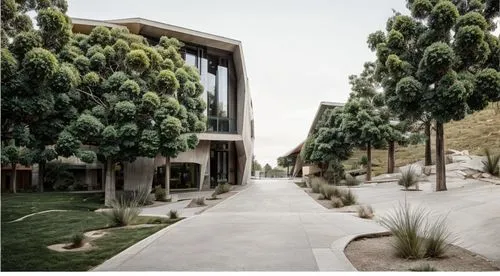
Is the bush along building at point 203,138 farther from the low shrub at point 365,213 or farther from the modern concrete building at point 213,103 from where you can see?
the low shrub at point 365,213

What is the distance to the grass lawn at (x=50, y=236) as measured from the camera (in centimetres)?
464

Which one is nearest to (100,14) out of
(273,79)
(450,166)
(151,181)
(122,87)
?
(273,79)

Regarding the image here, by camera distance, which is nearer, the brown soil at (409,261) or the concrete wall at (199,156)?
the brown soil at (409,261)

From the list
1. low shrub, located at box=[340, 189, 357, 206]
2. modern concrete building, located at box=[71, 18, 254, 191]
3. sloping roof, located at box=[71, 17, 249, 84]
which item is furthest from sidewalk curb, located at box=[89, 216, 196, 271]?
modern concrete building, located at box=[71, 18, 254, 191]

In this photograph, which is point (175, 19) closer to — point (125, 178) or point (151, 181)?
point (125, 178)

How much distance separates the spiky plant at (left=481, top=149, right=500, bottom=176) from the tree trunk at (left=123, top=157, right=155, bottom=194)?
10.7 metres

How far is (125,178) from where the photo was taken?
1323 centimetres

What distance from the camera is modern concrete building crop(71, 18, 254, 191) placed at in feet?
58.3

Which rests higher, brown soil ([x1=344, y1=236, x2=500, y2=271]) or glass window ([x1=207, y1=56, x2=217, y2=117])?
glass window ([x1=207, y1=56, x2=217, y2=117])

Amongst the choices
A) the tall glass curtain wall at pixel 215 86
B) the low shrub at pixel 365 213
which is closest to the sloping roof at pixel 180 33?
the tall glass curtain wall at pixel 215 86

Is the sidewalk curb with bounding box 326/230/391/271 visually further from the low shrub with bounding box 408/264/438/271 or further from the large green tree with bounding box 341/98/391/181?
the large green tree with bounding box 341/98/391/181

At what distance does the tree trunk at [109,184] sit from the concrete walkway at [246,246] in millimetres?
4224

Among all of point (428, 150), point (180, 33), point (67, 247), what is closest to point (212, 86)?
point (180, 33)

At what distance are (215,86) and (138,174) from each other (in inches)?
281
